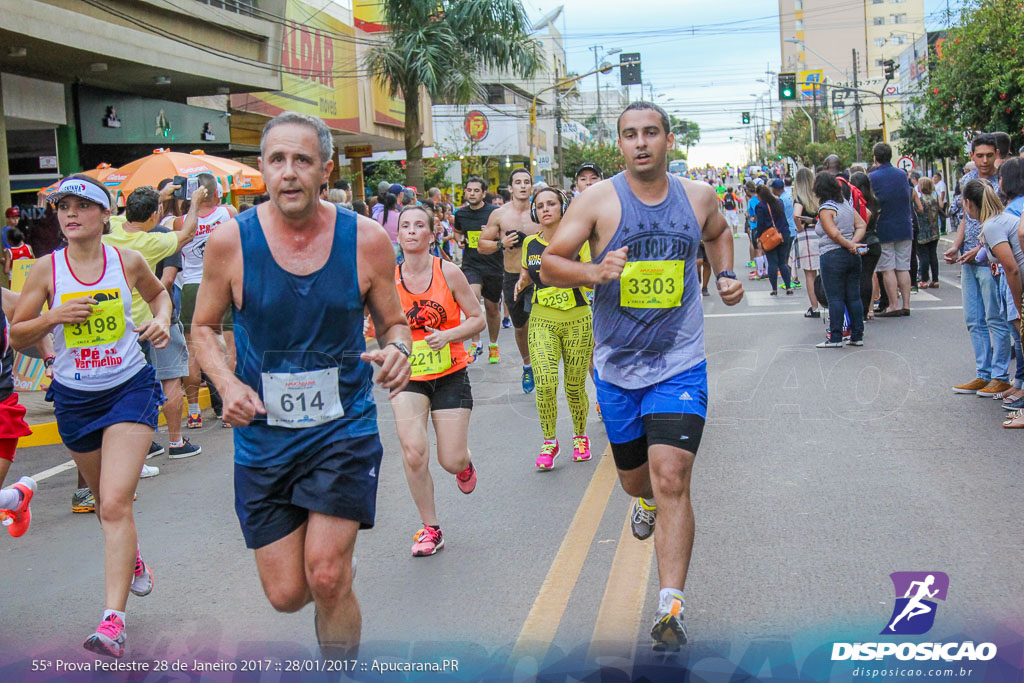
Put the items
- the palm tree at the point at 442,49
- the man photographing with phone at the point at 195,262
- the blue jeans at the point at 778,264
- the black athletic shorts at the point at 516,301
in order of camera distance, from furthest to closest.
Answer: the palm tree at the point at 442,49 < the blue jeans at the point at 778,264 < the man photographing with phone at the point at 195,262 < the black athletic shorts at the point at 516,301

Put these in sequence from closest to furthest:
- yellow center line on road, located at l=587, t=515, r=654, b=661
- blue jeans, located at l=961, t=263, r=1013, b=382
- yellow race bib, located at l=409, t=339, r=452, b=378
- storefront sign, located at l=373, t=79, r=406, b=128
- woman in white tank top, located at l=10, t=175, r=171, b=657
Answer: yellow center line on road, located at l=587, t=515, r=654, b=661 → woman in white tank top, located at l=10, t=175, r=171, b=657 → yellow race bib, located at l=409, t=339, r=452, b=378 → blue jeans, located at l=961, t=263, r=1013, b=382 → storefront sign, located at l=373, t=79, r=406, b=128

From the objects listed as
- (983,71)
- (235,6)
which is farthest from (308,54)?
(983,71)

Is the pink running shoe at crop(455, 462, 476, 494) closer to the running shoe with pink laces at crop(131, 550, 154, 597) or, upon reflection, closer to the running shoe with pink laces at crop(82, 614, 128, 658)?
the running shoe with pink laces at crop(131, 550, 154, 597)

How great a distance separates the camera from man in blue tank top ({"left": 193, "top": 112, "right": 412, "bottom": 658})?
358cm

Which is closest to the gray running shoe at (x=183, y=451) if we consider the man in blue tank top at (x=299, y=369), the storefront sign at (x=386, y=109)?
the man in blue tank top at (x=299, y=369)

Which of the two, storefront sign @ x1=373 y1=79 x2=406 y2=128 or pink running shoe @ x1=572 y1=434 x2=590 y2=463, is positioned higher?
storefront sign @ x1=373 y1=79 x2=406 y2=128

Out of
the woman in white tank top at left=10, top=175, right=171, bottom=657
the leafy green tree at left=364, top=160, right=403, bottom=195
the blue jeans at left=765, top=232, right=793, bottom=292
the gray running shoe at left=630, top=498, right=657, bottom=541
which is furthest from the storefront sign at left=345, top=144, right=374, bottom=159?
the gray running shoe at left=630, top=498, right=657, bottom=541

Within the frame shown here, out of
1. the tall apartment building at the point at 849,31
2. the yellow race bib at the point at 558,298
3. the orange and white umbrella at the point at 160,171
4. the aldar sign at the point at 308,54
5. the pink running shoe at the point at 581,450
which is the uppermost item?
the tall apartment building at the point at 849,31

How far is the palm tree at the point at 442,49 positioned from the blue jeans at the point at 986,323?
713 inches

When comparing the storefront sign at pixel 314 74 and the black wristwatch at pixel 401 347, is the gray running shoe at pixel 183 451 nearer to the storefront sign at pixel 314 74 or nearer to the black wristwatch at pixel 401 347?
the black wristwatch at pixel 401 347

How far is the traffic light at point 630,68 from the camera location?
5647 cm

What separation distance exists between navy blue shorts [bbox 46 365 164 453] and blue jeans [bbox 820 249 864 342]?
8801 mm

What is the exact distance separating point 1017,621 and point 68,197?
4375 millimetres

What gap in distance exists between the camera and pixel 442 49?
26.3 m
